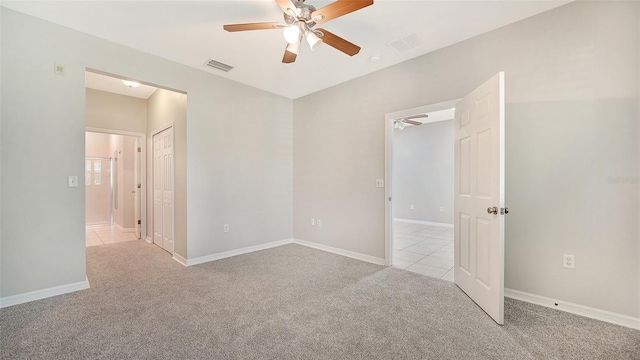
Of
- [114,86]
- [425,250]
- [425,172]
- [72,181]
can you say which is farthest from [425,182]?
[114,86]

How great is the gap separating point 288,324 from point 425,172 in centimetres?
628

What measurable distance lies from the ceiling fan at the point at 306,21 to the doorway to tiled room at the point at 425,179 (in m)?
3.56

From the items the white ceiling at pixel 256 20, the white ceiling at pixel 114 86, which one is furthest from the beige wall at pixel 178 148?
the white ceiling at pixel 256 20

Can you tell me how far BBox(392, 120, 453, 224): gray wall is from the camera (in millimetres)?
6820

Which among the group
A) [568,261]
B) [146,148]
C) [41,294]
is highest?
[146,148]

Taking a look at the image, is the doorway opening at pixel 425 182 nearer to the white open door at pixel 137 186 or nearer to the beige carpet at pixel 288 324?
the beige carpet at pixel 288 324

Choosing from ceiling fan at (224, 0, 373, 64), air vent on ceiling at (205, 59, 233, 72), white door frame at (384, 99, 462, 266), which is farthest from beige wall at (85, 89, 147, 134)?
white door frame at (384, 99, 462, 266)

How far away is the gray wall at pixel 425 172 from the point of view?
6820mm

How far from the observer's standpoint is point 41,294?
2.56m

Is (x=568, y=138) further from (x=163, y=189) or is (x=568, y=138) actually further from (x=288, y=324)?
(x=163, y=189)

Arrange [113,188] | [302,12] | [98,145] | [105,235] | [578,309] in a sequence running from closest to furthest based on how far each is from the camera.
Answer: [302,12] → [578,309] → [105,235] → [113,188] → [98,145]

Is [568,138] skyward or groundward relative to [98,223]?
skyward

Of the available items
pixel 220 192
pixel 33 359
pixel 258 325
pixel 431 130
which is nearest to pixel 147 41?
pixel 220 192

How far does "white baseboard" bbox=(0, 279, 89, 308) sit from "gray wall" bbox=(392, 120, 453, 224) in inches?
248
